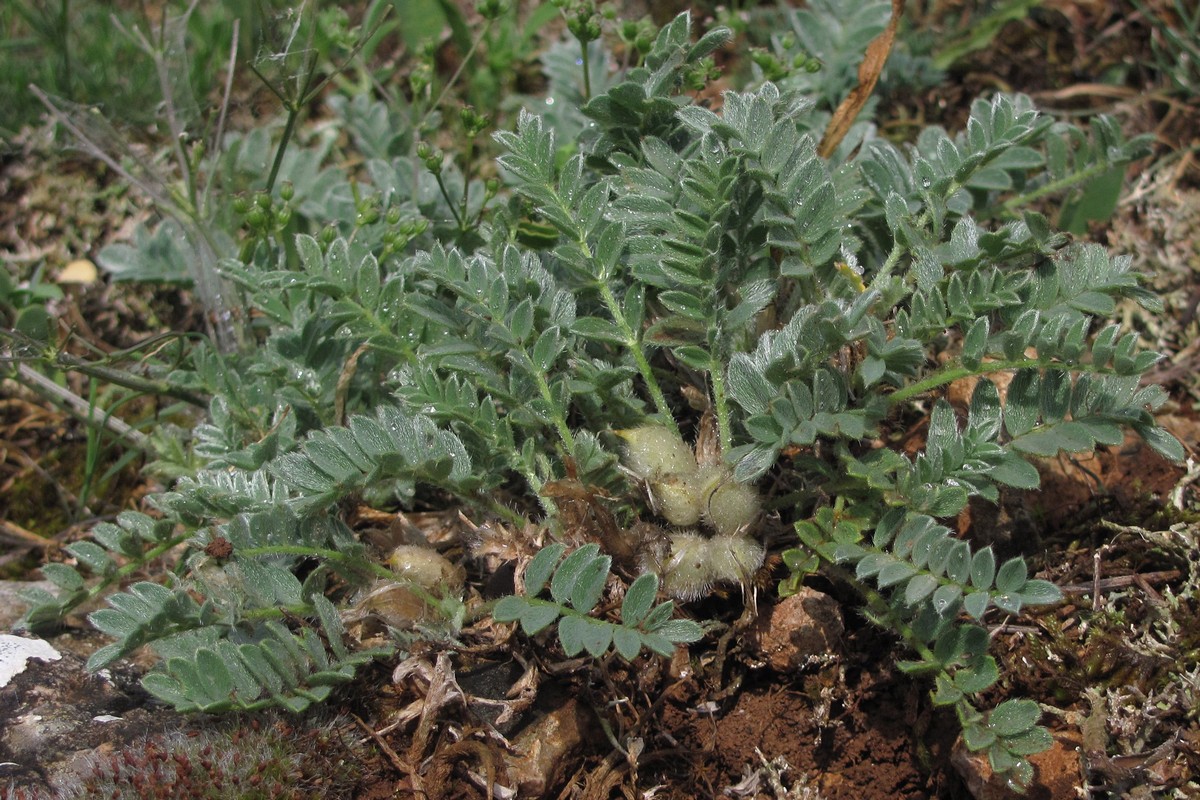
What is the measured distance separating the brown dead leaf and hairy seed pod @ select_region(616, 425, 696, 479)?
121 centimetres

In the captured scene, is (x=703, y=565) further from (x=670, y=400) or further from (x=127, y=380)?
(x=127, y=380)

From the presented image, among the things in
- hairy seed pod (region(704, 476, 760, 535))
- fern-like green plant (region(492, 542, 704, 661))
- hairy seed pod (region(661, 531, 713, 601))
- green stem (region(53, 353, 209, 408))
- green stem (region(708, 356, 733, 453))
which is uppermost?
green stem (region(53, 353, 209, 408))

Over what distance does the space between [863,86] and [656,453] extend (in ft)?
4.71

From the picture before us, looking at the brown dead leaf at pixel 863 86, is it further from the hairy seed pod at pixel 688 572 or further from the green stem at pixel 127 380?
the green stem at pixel 127 380

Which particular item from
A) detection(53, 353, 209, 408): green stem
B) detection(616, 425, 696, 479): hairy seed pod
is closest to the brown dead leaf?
detection(616, 425, 696, 479): hairy seed pod

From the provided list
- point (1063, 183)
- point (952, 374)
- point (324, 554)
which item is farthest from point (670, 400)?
point (1063, 183)

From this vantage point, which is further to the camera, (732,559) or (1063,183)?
(1063,183)

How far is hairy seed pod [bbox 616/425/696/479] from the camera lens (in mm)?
2688

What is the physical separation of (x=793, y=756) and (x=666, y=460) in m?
→ 0.78

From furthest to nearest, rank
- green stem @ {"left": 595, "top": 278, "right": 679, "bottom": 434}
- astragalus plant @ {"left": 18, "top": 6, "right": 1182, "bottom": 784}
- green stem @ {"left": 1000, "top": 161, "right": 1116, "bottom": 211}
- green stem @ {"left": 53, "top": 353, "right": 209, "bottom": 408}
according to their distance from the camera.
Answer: green stem @ {"left": 1000, "top": 161, "right": 1116, "bottom": 211} → green stem @ {"left": 53, "top": 353, "right": 209, "bottom": 408} → green stem @ {"left": 595, "top": 278, "right": 679, "bottom": 434} → astragalus plant @ {"left": 18, "top": 6, "right": 1182, "bottom": 784}

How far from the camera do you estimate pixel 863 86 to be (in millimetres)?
3344

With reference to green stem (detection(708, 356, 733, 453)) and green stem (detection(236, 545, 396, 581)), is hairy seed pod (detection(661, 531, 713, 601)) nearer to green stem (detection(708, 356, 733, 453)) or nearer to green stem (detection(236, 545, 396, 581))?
green stem (detection(708, 356, 733, 453))

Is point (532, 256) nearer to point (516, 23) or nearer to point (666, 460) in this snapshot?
point (666, 460)

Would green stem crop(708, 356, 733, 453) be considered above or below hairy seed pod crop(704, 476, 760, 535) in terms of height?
above
